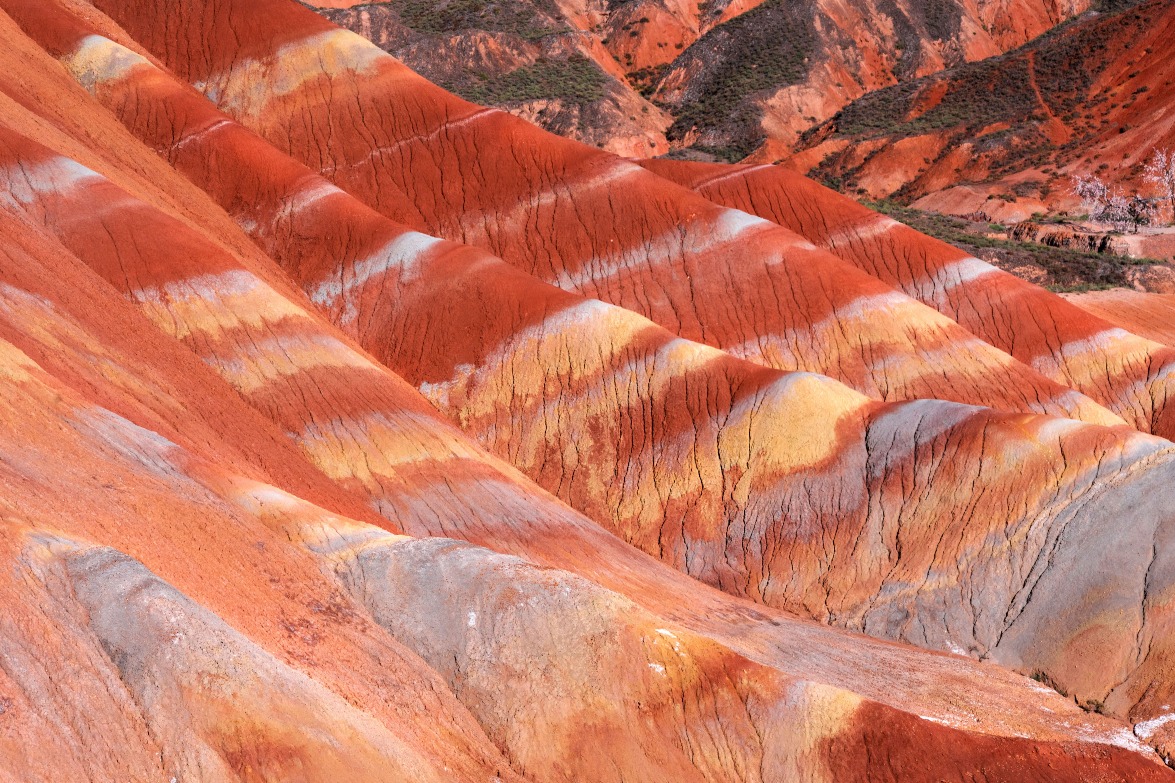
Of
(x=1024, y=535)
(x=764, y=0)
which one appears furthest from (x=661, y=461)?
(x=764, y=0)

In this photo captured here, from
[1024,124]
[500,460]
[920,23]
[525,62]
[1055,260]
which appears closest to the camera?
[500,460]

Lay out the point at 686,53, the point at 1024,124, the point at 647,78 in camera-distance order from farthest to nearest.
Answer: the point at 647,78, the point at 686,53, the point at 1024,124

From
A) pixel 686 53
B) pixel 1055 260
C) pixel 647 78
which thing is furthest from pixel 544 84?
pixel 1055 260

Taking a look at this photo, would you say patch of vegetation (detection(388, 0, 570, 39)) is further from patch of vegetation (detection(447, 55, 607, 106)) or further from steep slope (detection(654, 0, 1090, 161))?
steep slope (detection(654, 0, 1090, 161))

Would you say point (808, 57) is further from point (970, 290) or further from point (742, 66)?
point (970, 290)

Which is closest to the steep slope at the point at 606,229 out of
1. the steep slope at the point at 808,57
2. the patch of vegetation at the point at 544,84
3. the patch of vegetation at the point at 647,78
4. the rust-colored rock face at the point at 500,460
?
the rust-colored rock face at the point at 500,460

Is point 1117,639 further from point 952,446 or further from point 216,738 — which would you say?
point 216,738

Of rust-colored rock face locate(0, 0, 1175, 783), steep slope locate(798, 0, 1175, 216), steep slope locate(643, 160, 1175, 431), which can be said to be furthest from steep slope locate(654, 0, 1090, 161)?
rust-colored rock face locate(0, 0, 1175, 783)
